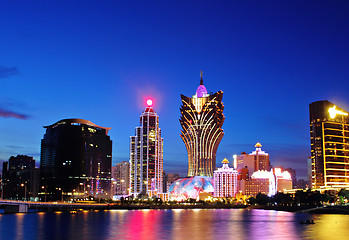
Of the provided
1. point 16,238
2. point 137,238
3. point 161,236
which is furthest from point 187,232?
point 16,238

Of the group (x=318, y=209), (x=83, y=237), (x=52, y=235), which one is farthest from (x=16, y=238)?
(x=318, y=209)

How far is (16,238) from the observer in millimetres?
87562

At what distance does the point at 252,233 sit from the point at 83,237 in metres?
37.3

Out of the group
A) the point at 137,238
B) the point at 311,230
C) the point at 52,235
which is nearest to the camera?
the point at 137,238

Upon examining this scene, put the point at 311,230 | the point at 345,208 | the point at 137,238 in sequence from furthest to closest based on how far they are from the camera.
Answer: the point at 345,208 → the point at 311,230 → the point at 137,238

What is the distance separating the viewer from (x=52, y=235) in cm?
9250

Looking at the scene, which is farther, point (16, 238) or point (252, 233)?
point (252, 233)

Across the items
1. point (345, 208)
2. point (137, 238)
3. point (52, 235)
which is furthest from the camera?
point (345, 208)

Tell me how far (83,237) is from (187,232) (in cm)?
2374

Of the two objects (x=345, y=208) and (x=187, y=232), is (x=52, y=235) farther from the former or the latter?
(x=345, y=208)

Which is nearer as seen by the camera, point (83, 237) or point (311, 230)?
point (83, 237)

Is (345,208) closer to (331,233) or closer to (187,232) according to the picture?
(331,233)

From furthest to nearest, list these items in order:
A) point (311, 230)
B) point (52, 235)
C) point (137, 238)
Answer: point (311, 230) → point (52, 235) → point (137, 238)

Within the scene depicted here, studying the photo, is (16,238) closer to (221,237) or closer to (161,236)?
(161,236)
